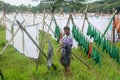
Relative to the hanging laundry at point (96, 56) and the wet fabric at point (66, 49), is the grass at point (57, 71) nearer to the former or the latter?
the hanging laundry at point (96, 56)

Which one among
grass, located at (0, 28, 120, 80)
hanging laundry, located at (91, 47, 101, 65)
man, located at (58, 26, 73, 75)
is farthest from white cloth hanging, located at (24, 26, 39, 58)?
hanging laundry, located at (91, 47, 101, 65)

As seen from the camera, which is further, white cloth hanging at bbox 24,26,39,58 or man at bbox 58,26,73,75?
white cloth hanging at bbox 24,26,39,58

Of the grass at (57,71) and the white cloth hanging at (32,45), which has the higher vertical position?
the white cloth hanging at (32,45)

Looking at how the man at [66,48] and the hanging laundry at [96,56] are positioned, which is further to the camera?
the hanging laundry at [96,56]

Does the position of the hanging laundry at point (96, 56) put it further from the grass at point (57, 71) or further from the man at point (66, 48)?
the man at point (66, 48)

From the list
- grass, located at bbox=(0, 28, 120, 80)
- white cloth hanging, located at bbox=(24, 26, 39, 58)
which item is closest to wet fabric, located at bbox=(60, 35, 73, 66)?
grass, located at bbox=(0, 28, 120, 80)

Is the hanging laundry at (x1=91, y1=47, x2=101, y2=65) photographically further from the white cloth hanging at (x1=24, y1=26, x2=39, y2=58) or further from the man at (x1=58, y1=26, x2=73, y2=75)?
the white cloth hanging at (x1=24, y1=26, x2=39, y2=58)

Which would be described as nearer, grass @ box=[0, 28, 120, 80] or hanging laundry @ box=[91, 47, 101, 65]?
grass @ box=[0, 28, 120, 80]

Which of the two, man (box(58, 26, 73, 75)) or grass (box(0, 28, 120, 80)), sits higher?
man (box(58, 26, 73, 75))

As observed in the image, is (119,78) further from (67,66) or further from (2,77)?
(2,77)

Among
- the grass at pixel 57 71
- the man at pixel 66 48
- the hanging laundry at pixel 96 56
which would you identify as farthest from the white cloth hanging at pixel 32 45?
the hanging laundry at pixel 96 56

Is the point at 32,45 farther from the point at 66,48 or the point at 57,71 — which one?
the point at 66,48

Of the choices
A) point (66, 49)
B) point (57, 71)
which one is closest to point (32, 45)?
point (57, 71)

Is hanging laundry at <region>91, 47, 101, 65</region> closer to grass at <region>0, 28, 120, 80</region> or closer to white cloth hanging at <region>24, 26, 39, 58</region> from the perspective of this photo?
grass at <region>0, 28, 120, 80</region>
